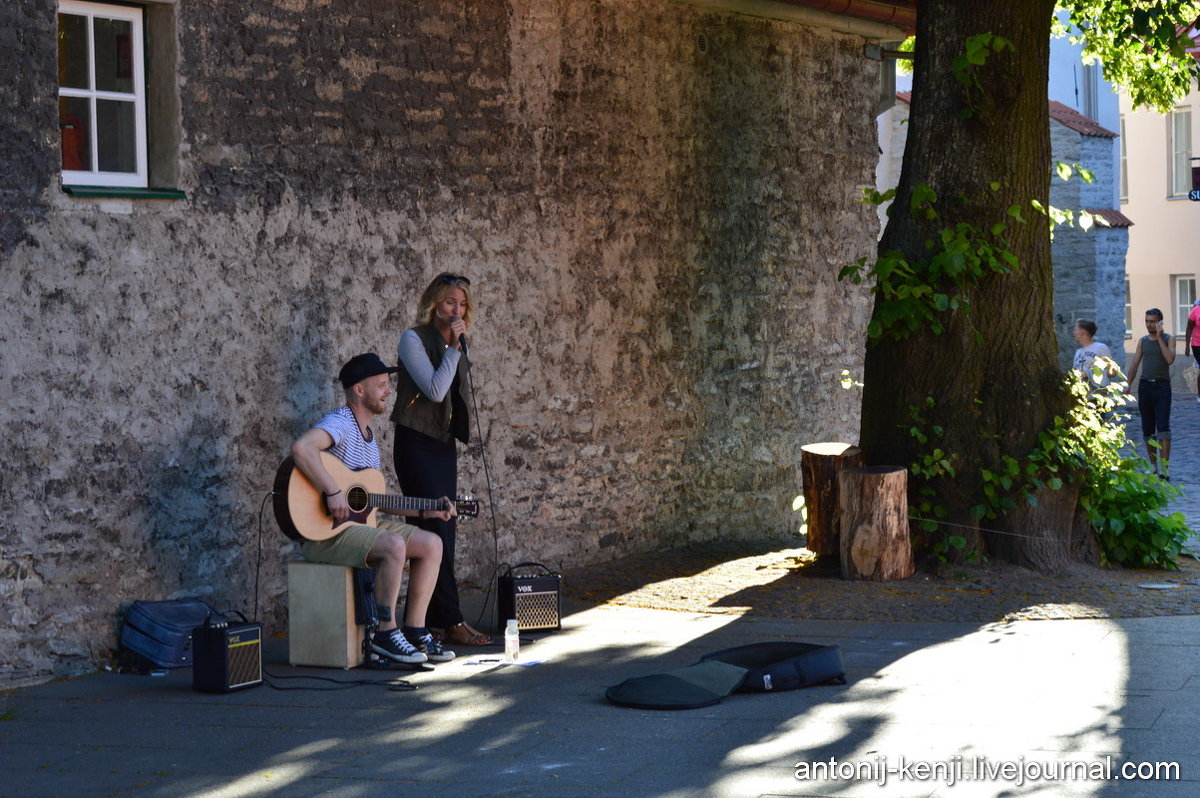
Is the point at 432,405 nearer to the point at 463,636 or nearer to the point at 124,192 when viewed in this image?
the point at 463,636

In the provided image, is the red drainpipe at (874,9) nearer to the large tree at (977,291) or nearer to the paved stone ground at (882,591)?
the large tree at (977,291)

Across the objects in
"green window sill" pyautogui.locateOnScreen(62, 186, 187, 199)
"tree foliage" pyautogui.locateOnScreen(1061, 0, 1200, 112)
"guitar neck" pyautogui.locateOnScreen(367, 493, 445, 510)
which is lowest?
"guitar neck" pyautogui.locateOnScreen(367, 493, 445, 510)

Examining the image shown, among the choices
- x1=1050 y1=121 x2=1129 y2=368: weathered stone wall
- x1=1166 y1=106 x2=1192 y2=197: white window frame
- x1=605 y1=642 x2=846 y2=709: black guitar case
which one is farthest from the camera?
x1=1166 y1=106 x2=1192 y2=197: white window frame

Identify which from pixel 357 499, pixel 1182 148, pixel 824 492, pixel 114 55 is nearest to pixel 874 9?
pixel 824 492

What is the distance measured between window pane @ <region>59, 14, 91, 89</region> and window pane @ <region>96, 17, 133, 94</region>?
8 centimetres

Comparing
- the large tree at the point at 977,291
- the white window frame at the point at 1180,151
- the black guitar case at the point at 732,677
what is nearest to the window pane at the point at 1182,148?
the white window frame at the point at 1180,151

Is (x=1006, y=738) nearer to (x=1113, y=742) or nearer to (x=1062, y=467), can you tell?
(x=1113, y=742)

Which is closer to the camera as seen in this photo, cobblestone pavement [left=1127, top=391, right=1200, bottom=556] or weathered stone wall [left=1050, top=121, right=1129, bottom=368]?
cobblestone pavement [left=1127, top=391, right=1200, bottom=556]

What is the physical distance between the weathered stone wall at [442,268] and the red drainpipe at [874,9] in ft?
1.24

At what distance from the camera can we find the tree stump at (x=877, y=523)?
973cm

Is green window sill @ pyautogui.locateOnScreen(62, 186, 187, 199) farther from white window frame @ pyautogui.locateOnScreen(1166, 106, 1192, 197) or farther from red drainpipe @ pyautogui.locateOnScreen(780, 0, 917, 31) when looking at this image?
white window frame @ pyautogui.locateOnScreen(1166, 106, 1192, 197)

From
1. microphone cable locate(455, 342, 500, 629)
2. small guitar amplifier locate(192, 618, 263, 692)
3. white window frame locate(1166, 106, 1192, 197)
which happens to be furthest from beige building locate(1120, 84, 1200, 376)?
small guitar amplifier locate(192, 618, 263, 692)

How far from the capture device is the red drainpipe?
1263 cm

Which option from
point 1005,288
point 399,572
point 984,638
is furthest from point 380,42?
point 984,638
